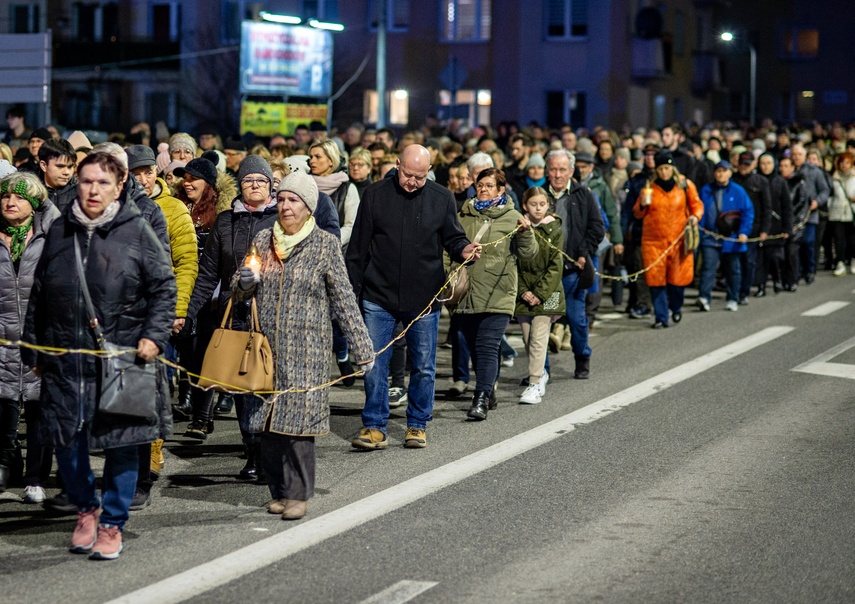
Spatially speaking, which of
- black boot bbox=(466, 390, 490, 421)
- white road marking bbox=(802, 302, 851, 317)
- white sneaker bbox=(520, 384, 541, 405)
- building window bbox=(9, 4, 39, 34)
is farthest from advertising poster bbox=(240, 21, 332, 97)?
black boot bbox=(466, 390, 490, 421)

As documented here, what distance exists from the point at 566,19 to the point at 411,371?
124 feet

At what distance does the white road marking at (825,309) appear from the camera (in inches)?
713

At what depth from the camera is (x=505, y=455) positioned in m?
9.70

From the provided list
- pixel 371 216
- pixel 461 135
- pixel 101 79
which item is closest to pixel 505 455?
pixel 371 216

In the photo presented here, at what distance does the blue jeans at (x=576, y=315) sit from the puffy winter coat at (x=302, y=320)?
5077 mm

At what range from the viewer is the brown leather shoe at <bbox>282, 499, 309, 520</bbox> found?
312 inches

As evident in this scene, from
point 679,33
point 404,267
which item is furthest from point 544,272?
point 679,33

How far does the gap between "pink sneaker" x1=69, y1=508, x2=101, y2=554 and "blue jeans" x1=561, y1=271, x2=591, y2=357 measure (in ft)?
21.0

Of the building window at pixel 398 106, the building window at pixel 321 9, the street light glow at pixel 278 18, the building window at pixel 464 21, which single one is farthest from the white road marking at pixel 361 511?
the building window at pixel 321 9

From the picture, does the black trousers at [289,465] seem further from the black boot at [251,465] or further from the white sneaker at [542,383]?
the white sneaker at [542,383]

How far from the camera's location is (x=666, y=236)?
16734 millimetres

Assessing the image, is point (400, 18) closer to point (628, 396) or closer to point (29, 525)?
point (628, 396)

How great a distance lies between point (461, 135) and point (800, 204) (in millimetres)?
9206

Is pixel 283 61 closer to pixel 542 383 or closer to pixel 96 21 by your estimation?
pixel 96 21
